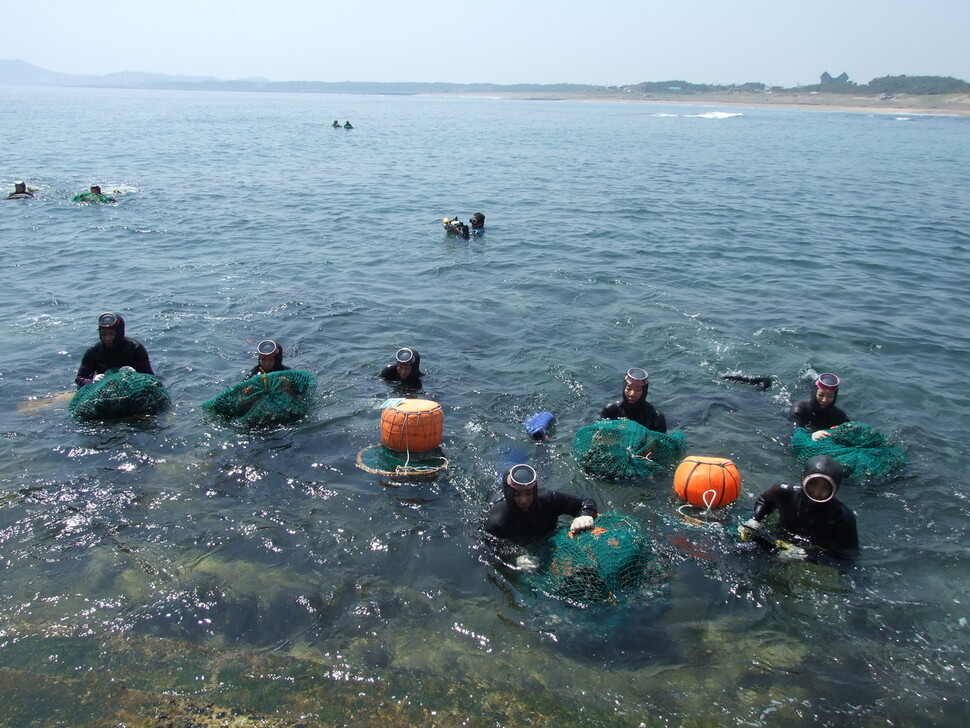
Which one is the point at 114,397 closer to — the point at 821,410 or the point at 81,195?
the point at 821,410

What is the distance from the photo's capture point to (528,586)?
7301 mm

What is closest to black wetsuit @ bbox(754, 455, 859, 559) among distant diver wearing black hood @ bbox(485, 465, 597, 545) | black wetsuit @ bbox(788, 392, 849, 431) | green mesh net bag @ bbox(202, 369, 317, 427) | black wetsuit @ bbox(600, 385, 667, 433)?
black wetsuit @ bbox(600, 385, 667, 433)

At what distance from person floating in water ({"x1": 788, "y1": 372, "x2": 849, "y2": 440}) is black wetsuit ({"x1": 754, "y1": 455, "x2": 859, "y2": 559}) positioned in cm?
253

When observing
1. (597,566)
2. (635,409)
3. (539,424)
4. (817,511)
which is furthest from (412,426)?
(817,511)

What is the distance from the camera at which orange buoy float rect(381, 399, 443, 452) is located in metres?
9.34

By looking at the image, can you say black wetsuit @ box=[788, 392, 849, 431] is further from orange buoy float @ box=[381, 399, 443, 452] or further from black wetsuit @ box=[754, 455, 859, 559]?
orange buoy float @ box=[381, 399, 443, 452]

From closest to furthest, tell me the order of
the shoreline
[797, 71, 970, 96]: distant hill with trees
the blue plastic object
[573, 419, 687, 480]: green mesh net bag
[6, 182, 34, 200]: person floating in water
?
[573, 419, 687, 480]: green mesh net bag, the blue plastic object, [6, 182, 34, 200]: person floating in water, the shoreline, [797, 71, 970, 96]: distant hill with trees

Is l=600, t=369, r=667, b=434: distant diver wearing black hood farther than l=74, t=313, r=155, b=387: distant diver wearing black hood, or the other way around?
l=74, t=313, r=155, b=387: distant diver wearing black hood

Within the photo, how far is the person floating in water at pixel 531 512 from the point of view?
24.3 feet

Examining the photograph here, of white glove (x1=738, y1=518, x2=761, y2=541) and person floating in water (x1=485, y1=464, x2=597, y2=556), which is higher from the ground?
person floating in water (x1=485, y1=464, x2=597, y2=556)

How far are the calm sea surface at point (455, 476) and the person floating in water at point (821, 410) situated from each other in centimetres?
46

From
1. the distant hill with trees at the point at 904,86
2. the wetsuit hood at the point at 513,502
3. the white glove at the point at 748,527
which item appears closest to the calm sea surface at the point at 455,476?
the white glove at the point at 748,527

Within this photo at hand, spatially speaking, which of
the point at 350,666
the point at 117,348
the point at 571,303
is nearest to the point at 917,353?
the point at 571,303

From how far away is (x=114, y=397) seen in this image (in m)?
10.2
